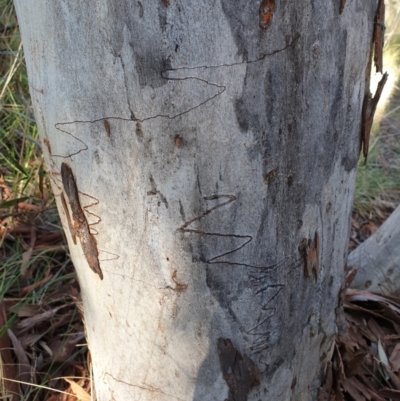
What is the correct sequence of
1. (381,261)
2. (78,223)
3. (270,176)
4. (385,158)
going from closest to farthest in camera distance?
1. (270,176)
2. (78,223)
3. (381,261)
4. (385,158)

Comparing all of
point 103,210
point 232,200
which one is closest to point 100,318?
point 103,210

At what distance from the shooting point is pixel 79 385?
1369 mm

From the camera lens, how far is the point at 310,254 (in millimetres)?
905

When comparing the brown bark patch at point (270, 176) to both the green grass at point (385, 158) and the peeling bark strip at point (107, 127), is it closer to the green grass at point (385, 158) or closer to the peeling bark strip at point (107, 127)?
the peeling bark strip at point (107, 127)

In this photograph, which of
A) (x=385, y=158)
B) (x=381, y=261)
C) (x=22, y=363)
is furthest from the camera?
(x=385, y=158)

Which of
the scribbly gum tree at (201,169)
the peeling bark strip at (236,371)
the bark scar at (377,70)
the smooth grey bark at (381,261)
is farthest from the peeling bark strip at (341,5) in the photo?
the smooth grey bark at (381,261)

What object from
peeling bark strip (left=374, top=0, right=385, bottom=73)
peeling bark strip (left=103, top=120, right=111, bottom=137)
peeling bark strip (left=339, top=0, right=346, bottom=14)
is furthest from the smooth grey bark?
peeling bark strip (left=103, top=120, right=111, bottom=137)

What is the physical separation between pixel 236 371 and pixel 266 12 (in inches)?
27.3

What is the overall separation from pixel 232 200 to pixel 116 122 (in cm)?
23

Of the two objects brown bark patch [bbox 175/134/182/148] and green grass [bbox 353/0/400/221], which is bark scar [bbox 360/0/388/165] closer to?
brown bark patch [bbox 175/134/182/148]

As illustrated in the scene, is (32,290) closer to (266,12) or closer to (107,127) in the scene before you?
(107,127)

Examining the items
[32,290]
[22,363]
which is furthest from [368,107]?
[32,290]

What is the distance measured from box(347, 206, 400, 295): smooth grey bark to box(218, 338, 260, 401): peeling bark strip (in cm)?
80

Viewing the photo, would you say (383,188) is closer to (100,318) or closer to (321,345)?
(321,345)
